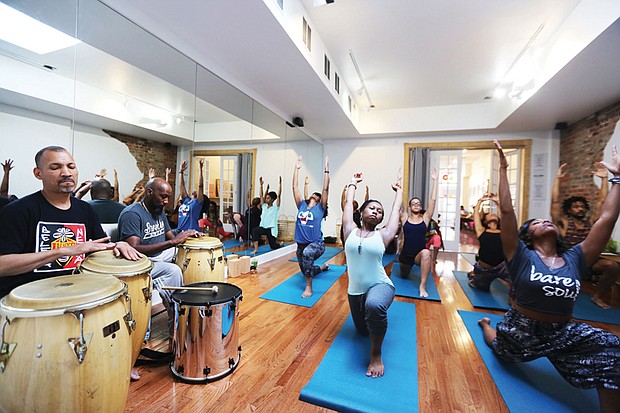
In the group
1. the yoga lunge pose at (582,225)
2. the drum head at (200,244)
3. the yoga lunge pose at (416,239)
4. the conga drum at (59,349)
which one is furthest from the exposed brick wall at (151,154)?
the yoga lunge pose at (582,225)

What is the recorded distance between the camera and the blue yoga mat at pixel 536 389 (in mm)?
1595

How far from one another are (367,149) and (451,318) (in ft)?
17.7

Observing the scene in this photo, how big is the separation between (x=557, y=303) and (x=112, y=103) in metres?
3.66

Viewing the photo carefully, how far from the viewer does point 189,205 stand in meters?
3.30

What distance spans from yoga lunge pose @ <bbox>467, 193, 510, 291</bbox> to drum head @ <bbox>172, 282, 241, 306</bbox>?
9.89 feet


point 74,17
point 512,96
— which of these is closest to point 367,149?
point 512,96

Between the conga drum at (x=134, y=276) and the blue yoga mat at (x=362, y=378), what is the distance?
1025mm

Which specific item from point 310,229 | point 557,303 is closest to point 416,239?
point 310,229

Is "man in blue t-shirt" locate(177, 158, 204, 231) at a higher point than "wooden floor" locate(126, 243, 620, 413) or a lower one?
higher

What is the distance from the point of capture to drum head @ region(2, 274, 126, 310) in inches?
38.1

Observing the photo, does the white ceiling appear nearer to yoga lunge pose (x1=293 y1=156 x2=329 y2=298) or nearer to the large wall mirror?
the large wall mirror

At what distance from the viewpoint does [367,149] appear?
746 centimetres

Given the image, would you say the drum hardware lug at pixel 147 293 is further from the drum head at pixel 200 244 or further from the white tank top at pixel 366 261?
the white tank top at pixel 366 261

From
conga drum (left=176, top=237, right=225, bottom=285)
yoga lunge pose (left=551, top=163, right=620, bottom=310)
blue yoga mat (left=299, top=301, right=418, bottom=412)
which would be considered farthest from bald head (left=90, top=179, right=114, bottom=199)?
yoga lunge pose (left=551, top=163, right=620, bottom=310)
